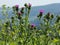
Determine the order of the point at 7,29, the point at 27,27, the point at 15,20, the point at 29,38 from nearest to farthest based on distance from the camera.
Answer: the point at 29,38 < the point at 27,27 < the point at 7,29 < the point at 15,20

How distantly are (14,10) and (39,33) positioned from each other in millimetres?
587

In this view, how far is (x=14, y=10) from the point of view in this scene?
11.6 ft

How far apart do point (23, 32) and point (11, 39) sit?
301 mm

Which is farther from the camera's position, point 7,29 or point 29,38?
point 7,29

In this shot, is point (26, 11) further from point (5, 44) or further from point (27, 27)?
point (5, 44)

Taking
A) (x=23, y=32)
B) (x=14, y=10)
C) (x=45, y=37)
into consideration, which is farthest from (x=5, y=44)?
(x=14, y=10)

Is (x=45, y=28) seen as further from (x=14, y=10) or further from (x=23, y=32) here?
(x=14, y=10)

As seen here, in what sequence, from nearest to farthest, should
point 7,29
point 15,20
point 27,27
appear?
1. point 27,27
2. point 7,29
3. point 15,20

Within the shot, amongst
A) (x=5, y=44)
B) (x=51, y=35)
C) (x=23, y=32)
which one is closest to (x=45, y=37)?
(x=51, y=35)

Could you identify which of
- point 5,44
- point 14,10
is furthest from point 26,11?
point 5,44

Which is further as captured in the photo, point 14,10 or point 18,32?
point 14,10

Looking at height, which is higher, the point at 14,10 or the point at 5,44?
the point at 14,10

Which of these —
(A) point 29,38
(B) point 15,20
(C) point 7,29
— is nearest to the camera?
(A) point 29,38

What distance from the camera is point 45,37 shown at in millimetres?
2906
